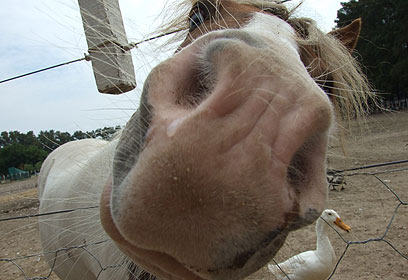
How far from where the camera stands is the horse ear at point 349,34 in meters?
1.78

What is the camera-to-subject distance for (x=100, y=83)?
1.89 m

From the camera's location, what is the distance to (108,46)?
1750 mm

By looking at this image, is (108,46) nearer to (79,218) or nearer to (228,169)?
(79,218)

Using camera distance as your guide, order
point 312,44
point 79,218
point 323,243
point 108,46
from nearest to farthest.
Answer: point 312,44 → point 108,46 → point 79,218 → point 323,243

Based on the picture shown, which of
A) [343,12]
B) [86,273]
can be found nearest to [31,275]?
[86,273]

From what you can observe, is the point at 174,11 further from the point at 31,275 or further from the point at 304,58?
the point at 31,275

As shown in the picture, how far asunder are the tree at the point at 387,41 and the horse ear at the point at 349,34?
25.2 m

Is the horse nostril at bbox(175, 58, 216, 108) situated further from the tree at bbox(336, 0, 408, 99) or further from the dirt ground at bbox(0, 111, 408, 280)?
the tree at bbox(336, 0, 408, 99)

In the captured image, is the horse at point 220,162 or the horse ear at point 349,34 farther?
the horse ear at point 349,34

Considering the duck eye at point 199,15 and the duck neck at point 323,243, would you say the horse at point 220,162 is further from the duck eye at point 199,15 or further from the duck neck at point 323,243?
the duck neck at point 323,243

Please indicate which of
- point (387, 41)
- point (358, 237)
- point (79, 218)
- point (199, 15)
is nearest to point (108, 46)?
point (199, 15)

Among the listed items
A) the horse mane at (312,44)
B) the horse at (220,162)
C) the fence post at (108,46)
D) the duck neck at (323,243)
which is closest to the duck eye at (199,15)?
the horse mane at (312,44)

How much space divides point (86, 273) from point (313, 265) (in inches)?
76.3

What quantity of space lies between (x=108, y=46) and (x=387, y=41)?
94.9 ft
